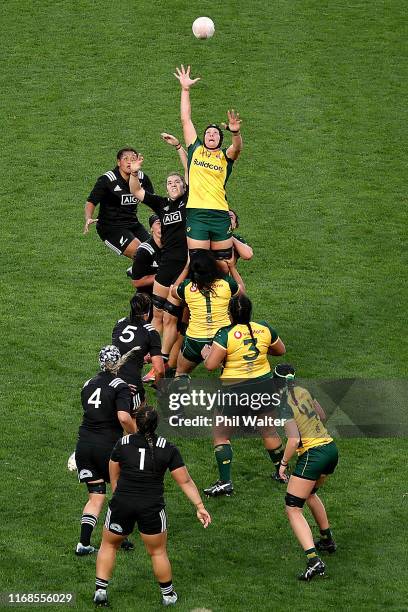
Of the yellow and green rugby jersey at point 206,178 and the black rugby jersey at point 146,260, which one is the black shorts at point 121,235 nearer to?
the black rugby jersey at point 146,260

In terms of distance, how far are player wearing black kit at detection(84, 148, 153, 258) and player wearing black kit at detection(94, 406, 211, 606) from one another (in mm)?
7063

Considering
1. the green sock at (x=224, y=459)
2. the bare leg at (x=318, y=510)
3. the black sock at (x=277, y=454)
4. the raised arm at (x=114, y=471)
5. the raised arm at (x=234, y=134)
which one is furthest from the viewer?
the raised arm at (x=234, y=134)

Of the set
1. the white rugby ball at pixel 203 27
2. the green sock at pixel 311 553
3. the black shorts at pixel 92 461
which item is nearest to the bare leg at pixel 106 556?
the black shorts at pixel 92 461

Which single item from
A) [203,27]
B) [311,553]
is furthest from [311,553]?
[203,27]

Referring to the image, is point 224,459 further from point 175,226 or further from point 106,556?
point 175,226

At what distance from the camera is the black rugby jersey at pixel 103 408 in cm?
1229

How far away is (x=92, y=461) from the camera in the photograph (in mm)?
12289

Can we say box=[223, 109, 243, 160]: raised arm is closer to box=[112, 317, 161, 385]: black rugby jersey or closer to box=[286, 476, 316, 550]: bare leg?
box=[112, 317, 161, 385]: black rugby jersey

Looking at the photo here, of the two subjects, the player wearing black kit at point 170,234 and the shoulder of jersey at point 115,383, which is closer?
the shoulder of jersey at point 115,383

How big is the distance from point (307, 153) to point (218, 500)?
1116 cm

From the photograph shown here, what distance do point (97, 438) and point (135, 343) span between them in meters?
1.80

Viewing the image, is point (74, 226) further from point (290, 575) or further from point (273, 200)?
point (290, 575)

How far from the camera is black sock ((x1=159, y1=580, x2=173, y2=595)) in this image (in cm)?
1130

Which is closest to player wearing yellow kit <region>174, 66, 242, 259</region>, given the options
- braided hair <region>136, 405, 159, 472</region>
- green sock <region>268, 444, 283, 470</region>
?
green sock <region>268, 444, 283, 470</region>
